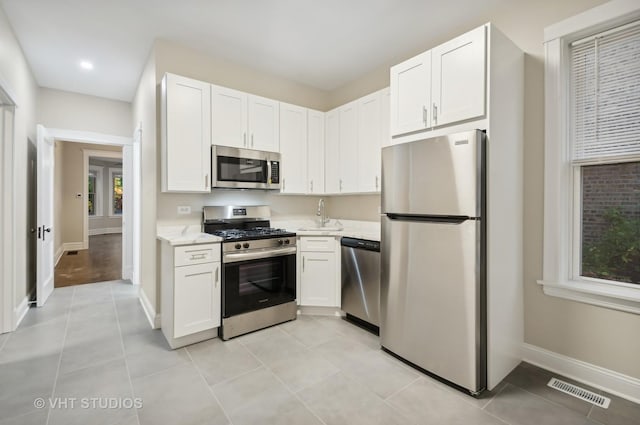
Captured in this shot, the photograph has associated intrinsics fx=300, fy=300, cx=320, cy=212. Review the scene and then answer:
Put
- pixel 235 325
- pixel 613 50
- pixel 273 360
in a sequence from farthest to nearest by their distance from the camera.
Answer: pixel 235 325 < pixel 273 360 < pixel 613 50

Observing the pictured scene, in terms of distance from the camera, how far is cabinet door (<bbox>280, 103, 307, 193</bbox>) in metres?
3.63

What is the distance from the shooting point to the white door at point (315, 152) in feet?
12.7

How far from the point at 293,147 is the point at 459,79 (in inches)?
81.1

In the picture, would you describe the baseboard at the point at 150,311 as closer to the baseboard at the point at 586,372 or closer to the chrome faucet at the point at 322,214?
the chrome faucet at the point at 322,214

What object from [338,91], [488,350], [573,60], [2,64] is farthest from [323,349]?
[2,64]

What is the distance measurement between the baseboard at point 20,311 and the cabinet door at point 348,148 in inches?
144

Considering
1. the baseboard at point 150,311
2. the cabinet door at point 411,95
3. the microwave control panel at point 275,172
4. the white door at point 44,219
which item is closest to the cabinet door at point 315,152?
the microwave control panel at point 275,172

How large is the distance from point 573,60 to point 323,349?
3.00 m

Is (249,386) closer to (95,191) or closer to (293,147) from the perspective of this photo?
(293,147)

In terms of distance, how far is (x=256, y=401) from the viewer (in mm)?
1925

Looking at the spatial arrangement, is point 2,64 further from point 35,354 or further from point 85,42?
point 35,354

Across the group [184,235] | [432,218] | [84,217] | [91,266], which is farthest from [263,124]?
[84,217]

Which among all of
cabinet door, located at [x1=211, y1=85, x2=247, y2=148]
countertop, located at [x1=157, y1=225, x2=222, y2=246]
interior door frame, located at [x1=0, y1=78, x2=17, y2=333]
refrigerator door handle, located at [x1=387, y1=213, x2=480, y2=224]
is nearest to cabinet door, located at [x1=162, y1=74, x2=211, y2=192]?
cabinet door, located at [x1=211, y1=85, x2=247, y2=148]

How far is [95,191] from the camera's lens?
10539 mm
